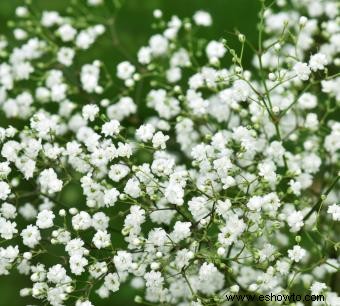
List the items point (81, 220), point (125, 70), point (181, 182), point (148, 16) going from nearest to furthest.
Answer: point (181, 182), point (81, 220), point (125, 70), point (148, 16)

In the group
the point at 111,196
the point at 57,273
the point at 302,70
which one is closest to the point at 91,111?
the point at 111,196

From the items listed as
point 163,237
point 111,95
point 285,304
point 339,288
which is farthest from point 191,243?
point 111,95

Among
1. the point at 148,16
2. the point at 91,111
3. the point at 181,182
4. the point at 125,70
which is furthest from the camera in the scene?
the point at 148,16

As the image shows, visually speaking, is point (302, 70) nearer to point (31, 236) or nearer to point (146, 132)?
point (146, 132)

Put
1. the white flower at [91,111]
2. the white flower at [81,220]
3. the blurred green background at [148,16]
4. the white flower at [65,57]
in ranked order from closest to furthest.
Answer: the white flower at [81,220]
the white flower at [91,111]
the white flower at [65,57]
the blurred green background at [148,16]

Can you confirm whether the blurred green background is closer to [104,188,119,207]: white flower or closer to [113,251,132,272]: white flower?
[104,188,119,207]: white flower

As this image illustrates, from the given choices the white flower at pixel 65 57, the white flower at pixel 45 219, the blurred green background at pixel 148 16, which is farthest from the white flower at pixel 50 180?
the blurred green background at pixel 148 16

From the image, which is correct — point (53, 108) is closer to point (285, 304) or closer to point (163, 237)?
point (163, 237)

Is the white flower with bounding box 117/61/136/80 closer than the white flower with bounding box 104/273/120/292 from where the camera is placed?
No

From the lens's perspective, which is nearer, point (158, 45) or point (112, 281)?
point (112, 281)

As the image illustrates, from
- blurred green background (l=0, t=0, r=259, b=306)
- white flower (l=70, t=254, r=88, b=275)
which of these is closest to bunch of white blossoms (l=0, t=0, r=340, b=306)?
white flower (l=70, t=254, r=88, b=275)

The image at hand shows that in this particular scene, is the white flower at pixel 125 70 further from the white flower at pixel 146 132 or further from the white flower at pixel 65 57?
the white flower at pixel 146 132
